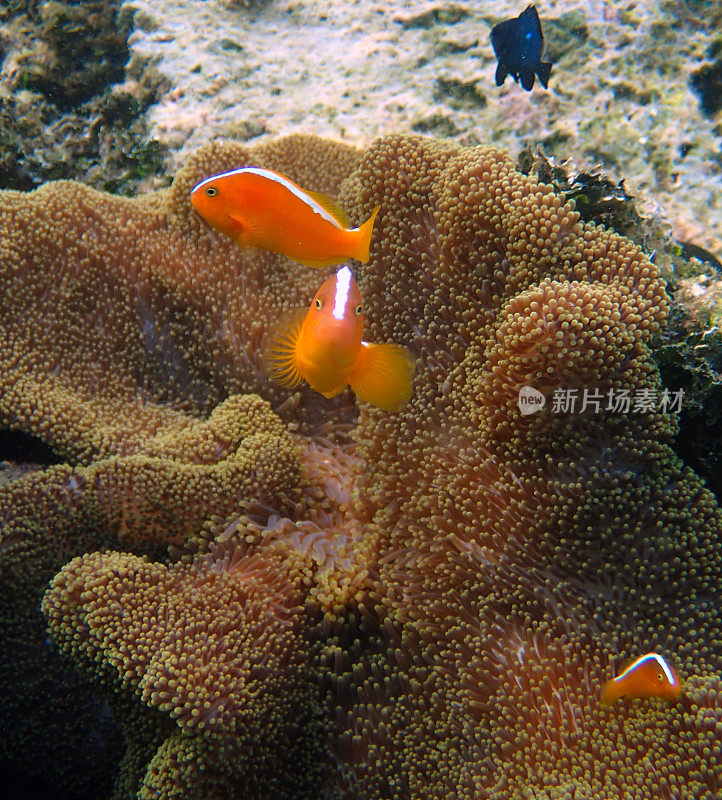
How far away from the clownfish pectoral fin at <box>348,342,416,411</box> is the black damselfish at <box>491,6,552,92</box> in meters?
1.77

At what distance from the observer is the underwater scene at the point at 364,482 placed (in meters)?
1.53

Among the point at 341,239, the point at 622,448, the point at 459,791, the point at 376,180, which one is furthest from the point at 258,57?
the point at 459,791

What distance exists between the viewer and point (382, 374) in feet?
5.39

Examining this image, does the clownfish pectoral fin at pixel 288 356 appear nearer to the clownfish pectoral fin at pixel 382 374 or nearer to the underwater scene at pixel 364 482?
the underwater scene at pixel 364 482

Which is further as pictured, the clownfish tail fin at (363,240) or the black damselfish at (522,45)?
the black damselfish at (522,45)

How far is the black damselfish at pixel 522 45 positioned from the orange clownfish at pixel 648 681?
97.8 inches

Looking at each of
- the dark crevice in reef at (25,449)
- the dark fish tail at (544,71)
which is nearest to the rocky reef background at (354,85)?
the dark fish tail at (544,71)

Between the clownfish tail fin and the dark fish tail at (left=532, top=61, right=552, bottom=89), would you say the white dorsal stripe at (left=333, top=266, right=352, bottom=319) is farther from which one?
the dark fish tail at (left=532, top=61, right=552, bottom=89)

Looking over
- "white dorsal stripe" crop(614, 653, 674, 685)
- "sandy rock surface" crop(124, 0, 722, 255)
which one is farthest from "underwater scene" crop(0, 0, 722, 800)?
"sandy rock surface" crop(124, 0, 722, 255)

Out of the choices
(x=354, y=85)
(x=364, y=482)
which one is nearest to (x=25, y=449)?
(x=364, y=482)

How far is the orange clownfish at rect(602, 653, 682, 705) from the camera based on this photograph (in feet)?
4.56

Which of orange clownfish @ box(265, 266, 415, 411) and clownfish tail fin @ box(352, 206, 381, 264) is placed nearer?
orange clownfish @ box(265, 266, 415, 411)

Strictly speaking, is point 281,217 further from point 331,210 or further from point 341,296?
point 341,296

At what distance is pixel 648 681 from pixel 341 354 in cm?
110
